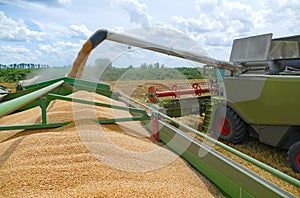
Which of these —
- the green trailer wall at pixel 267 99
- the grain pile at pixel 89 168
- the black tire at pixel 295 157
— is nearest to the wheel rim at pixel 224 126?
the green trailer wall at pixel 267 99

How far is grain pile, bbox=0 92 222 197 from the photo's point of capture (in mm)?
1541

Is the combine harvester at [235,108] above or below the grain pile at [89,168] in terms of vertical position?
above

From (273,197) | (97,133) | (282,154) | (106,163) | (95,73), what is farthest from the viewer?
(95,73)

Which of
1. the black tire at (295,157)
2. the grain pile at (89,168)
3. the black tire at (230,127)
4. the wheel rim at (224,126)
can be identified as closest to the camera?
the grain pile at (89,168)

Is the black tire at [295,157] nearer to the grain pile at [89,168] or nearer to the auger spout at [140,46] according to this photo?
the grain pile at [89,168]

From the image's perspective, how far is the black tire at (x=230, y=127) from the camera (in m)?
3.57

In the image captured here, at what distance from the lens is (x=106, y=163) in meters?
1.89

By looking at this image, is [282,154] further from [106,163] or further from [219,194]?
[106,163]

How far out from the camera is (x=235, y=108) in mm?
3512

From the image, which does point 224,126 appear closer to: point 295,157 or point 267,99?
point 267,99

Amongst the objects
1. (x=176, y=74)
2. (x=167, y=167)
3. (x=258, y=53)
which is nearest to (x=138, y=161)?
(x=167, y=167)

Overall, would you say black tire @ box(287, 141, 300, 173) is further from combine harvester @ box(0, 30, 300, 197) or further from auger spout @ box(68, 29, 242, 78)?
auger spout @ box(68, 29, 242, 78)

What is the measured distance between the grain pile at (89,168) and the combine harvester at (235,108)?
0.17 m

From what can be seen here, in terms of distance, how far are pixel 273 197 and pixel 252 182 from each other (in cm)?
15
